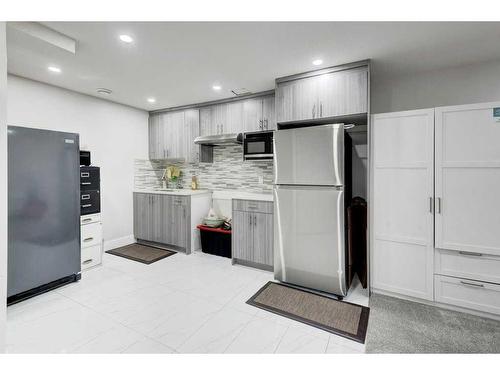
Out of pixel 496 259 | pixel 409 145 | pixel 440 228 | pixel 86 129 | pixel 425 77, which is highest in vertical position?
pixel 425 77

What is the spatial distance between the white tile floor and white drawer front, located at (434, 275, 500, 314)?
2.25ft

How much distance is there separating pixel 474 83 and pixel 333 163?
6.01ft

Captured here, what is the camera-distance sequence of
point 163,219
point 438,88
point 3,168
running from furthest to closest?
1. point 163,219
2. point 438,88
3. point 3,168

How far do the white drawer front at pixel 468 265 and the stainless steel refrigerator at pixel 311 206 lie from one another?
0.87 m

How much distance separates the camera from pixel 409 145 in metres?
2.36

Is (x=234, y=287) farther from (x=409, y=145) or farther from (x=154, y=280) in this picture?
(x=409, y=145)

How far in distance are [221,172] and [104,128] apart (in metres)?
1.98

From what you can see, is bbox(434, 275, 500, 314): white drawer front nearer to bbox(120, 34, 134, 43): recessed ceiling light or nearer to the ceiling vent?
the ceiling vent

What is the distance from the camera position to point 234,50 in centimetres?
227

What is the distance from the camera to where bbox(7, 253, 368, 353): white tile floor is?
1755 mm

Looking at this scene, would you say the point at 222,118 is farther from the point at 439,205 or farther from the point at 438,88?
the point at 439,205

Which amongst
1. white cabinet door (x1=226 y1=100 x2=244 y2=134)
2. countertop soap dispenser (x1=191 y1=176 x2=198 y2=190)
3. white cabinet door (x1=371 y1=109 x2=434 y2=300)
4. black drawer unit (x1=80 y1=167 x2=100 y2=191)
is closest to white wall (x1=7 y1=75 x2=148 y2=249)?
black drawer unit (x1=80 y1=167 x2=100 y2=191)

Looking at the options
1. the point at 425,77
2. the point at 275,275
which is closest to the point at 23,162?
the point at 275,275

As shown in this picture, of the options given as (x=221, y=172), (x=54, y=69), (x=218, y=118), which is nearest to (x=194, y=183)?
(x=221, y=172)
